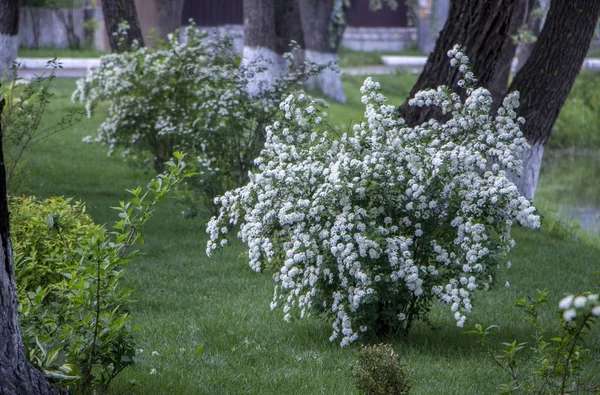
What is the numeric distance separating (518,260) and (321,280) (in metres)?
3.85

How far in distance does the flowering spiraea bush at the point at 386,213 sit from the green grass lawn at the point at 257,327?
0.32m

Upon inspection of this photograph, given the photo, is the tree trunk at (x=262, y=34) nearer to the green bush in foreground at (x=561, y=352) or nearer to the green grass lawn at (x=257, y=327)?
the green grass lawn at (x=257, y=327)

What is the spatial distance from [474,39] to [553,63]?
1491 millimetres

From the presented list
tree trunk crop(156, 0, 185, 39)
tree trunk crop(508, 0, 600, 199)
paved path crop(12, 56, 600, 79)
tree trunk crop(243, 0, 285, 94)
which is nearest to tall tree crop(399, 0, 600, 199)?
tree trunk crop(508, 0, 600, 199)

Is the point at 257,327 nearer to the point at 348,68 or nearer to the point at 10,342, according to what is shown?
the point at 10,342

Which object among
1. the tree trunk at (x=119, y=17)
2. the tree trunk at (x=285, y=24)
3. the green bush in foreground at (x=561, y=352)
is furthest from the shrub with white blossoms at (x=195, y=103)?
the green bush in foreground at (x=561, y=352)

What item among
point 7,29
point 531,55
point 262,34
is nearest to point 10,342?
point 531,55

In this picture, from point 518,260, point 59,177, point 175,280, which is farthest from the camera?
point 59,177

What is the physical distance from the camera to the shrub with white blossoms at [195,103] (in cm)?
907

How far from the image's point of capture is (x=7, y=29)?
1205 centimetres

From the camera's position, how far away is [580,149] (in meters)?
19.4

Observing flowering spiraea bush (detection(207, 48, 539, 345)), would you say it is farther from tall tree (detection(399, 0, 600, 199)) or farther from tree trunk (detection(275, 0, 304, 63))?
tree trunk (detection(275, 0, 304, 63))

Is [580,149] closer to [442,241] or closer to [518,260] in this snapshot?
[518,260]

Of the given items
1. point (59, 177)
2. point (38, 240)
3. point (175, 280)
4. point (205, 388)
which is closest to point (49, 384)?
point (205, 388)
